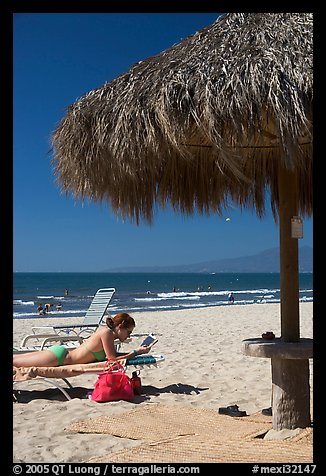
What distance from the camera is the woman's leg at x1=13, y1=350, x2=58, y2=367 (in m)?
4.96

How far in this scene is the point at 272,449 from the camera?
3.14 meters

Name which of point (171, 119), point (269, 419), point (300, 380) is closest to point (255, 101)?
point (171, 119)

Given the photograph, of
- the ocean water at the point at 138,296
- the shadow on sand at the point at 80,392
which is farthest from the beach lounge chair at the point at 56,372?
the ocean water at the point at 138,296

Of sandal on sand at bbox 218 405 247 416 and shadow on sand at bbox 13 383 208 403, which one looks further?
shadow on sand at bbox 13 383 208 403

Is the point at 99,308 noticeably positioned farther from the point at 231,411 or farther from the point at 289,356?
the point at 289,356

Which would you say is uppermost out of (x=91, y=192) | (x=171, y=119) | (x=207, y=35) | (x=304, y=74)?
(x=207, y=35)

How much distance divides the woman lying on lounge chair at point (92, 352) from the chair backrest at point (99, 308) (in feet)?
11.8

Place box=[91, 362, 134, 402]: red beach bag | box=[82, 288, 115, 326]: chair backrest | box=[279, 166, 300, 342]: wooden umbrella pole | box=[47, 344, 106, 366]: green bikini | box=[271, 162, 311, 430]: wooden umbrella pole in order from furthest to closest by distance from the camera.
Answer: box=[82, 288, 115, 326]: chair backrest → box=[47, 344, 106, 366]: green bikini → box=[91, 362, 134, 402]: red beach bag → box=[279, 166, 300, 342]: wooden umbrella pole → box=[271, 162, 311, 430]: wooden umbrella pole

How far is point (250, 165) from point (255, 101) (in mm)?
1895

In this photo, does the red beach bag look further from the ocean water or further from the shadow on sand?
the ocean water

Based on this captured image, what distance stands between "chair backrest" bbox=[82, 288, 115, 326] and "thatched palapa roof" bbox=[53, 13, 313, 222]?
15.7 ft

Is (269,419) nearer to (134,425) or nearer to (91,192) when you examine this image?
(134,425)

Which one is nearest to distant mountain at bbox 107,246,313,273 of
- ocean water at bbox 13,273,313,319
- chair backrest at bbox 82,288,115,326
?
ocean water at bbox 13,273,313,319

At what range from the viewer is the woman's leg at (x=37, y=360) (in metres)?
4.96
